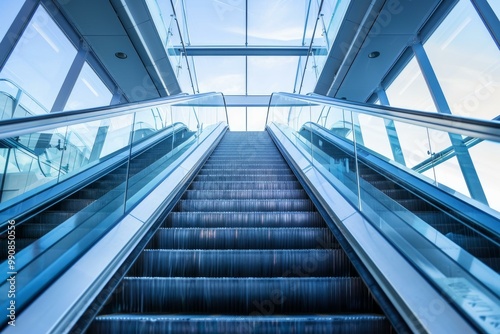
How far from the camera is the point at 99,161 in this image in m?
2.64

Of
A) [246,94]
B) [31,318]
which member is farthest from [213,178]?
[246,94]

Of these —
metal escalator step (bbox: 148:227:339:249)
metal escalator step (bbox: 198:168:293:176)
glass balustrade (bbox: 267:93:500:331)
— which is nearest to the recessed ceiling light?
metal escalator step (bbox: 198:168:293:176)

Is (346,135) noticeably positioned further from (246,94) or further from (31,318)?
(246,94)

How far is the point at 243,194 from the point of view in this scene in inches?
119

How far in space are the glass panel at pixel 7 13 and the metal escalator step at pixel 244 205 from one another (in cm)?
456

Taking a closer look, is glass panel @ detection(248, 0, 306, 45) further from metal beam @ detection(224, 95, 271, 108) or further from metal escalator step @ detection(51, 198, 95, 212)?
metal escalator step @ detection(51, 198, 95, 212)

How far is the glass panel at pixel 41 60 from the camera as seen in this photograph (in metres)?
5.02

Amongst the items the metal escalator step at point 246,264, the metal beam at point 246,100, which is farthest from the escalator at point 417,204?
the metal beam at point 246,100

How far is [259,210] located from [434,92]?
17.5 feet

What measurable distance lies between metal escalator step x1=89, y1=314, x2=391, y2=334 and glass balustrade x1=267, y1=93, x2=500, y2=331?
372mm

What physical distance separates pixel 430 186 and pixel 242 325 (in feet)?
5.96

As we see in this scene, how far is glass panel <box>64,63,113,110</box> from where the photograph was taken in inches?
269

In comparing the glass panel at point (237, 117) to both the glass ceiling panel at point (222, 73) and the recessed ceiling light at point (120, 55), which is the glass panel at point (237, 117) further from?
the recessed ceiling light at point (120, 55)

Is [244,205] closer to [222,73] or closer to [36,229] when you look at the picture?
[36,229]
